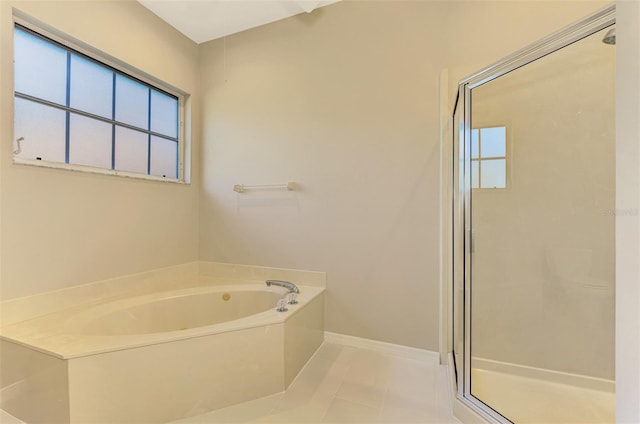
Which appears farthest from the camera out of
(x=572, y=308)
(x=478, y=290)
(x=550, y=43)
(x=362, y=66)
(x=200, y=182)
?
(x=200, y=182)

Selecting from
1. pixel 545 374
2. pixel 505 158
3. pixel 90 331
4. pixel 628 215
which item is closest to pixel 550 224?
pixel 505 158

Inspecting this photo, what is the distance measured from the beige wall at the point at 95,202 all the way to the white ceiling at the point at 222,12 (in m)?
0.11

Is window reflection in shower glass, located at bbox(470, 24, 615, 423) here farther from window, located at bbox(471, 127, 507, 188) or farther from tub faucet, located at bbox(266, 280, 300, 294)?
tub faucet, located at bbox(266, 280, 300, 294)

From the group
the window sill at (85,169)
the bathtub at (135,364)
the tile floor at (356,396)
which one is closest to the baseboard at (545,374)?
the tile floor at (356,396)

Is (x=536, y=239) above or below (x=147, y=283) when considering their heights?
above

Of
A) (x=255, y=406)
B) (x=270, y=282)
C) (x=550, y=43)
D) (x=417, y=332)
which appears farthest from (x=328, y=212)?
(x=550, y=43)

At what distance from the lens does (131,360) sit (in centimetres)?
116

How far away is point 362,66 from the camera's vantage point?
76.7 inches

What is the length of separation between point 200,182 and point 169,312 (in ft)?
4.00

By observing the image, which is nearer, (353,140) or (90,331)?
(90,331)

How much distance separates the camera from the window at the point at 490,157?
157 centimetres

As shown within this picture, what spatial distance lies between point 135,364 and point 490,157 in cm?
223

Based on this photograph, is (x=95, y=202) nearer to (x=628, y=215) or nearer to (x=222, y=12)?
(x=222, y=12)

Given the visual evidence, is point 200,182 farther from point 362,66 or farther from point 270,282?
point 362,66
